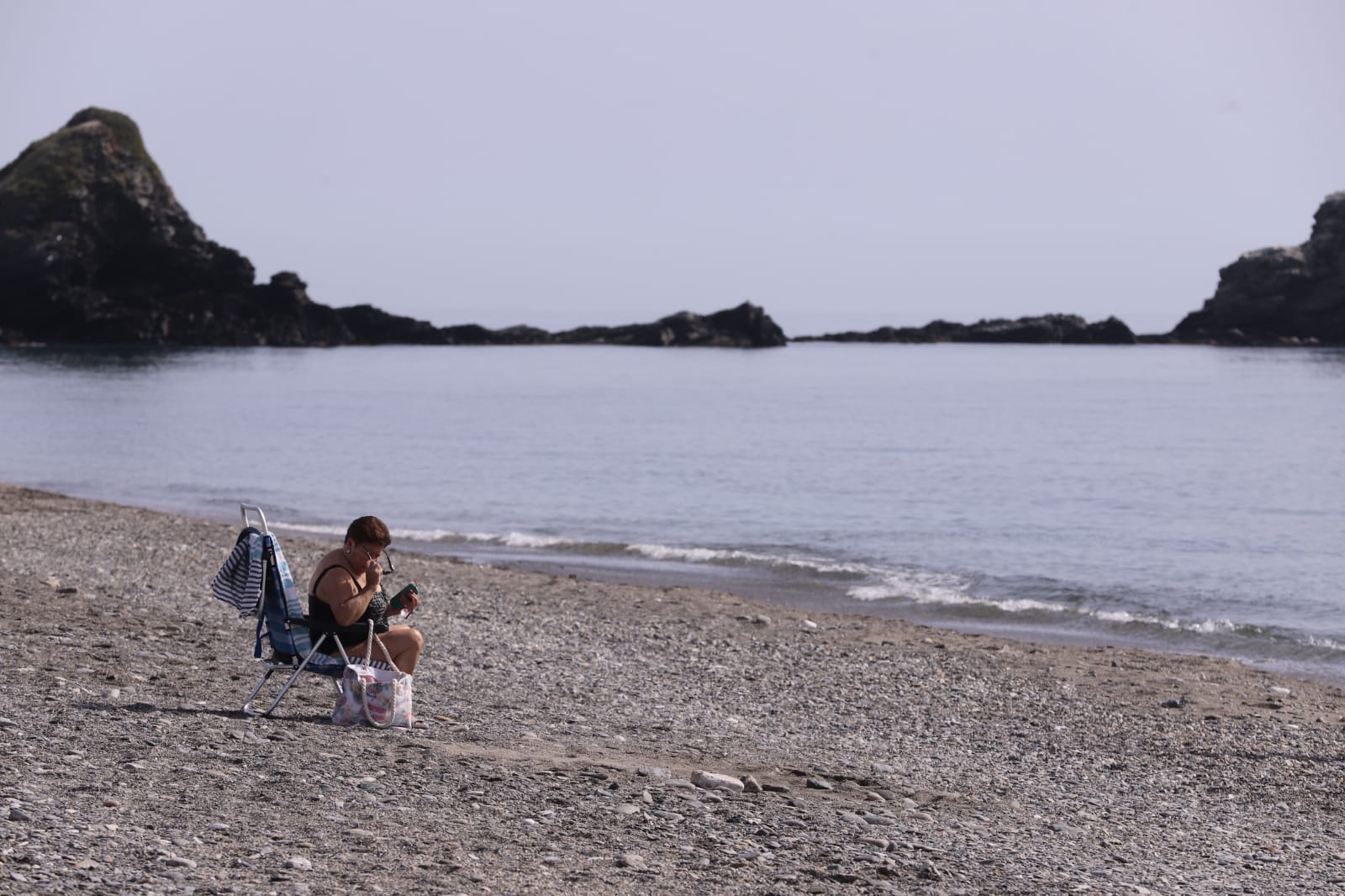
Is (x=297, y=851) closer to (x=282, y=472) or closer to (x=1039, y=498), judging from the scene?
(x=1039, y=498)

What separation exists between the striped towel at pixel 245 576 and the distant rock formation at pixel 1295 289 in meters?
152

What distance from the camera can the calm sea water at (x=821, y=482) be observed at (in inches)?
835

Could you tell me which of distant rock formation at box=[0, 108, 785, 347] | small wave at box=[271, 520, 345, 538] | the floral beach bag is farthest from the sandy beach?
distant rock formation at box=[0, 108, 785, 347]

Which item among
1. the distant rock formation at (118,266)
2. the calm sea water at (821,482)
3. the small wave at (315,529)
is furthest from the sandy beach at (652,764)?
the distant rock formation at (118,266)

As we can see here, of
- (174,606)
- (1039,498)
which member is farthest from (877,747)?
(1039,498)

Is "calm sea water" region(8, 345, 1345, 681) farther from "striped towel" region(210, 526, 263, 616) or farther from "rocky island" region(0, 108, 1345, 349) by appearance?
"rocky island" region(0, 108, 1345, 349)

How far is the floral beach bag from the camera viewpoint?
9258 millimetres

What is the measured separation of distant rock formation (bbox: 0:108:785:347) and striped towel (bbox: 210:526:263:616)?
5194 inches

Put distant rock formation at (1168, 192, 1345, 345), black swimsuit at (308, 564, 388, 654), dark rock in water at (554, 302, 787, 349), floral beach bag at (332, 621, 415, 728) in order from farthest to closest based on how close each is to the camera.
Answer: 1. dark rock in water at (554, 302, 787, 349)
2. distant rock formation at (1168, 192, 1345, 345)
3. black swimsuit at (308, 564, 388, 654)
4. floral beach bag at (332, 621, 415, 728)

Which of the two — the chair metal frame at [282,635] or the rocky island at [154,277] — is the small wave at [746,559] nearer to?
the chair metal frame at [282,635]

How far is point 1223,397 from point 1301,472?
43990mm

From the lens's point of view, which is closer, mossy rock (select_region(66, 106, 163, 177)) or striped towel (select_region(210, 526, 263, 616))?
striped towel (select_region(210, 526, 263, 616))

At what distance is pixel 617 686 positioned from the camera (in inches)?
477

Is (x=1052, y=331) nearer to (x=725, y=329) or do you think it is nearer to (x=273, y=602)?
(x=725, y=329)
